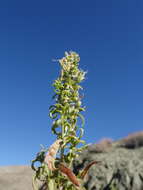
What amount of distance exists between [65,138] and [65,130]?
4.3 inches

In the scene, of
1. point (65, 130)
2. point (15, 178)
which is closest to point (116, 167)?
point (15, 178)

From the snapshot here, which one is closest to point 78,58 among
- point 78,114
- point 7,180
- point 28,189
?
point 78,114

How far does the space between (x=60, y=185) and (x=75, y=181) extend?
215mm

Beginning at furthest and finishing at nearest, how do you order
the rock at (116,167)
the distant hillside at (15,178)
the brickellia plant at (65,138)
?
the distant hillside at (15,178) → the rock at (116,167) → the brickellia plant at (65,138)

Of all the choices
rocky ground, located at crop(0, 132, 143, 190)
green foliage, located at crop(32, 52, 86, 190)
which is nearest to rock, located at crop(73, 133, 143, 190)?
rocky ground, located at crop(0, 132, 143, 190)

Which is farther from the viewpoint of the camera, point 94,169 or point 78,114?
point 94,169

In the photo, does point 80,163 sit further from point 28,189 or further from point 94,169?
point 28,189

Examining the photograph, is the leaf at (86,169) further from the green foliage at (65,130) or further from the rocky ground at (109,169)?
the rocky ground at (109,169)

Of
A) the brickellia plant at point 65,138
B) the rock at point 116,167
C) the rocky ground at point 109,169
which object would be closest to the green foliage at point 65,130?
the brickellia plant at point 65,138

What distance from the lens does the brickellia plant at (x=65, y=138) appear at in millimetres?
2547

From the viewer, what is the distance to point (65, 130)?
2.89 metres

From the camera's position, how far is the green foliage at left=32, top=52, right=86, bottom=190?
8.38ft

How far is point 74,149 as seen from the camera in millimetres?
2844

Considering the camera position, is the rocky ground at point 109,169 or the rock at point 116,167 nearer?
the rock at point 116,167
